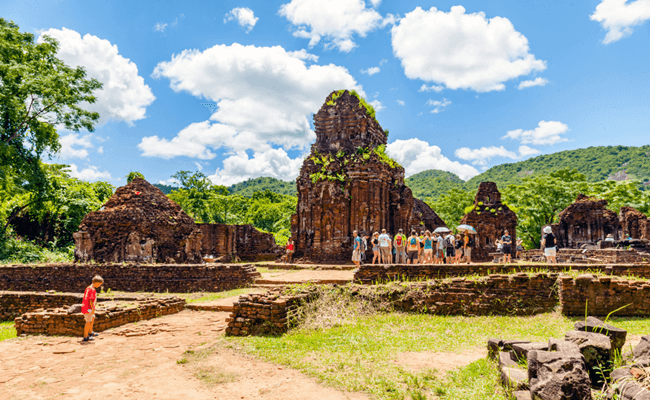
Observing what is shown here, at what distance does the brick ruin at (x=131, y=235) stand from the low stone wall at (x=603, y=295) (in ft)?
48.1

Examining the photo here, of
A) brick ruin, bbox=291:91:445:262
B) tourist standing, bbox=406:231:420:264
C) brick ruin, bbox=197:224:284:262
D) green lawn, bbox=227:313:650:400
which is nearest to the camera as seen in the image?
green lawn, bbox=227:313:650:400

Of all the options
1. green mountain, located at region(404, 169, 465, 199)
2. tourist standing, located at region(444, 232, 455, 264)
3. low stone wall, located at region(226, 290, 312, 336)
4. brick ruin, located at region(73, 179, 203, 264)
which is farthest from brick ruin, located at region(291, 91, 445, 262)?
green mountain, located at region(404, 169, 465, 199)

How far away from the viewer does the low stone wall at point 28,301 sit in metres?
11.2

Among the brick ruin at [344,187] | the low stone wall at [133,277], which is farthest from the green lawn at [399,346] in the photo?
the brick ruin at [344,187]

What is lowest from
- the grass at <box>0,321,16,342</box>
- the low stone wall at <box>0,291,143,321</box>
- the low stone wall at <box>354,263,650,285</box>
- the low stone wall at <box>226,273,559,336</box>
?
the grass at <box>0,321,16,342</box>

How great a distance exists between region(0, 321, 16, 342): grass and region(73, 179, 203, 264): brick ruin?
4924mm

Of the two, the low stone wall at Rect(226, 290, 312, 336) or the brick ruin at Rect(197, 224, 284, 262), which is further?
the brick ruin at Rect(197, 224, 284, 262)

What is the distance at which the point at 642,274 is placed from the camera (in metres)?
9.08

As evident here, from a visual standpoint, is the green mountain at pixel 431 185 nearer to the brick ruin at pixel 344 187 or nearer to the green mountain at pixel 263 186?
the green mountain at pixel 263 186

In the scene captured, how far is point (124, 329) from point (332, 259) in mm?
11248

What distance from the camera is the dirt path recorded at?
15.2ft

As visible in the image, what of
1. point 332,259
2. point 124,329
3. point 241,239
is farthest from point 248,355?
point 241,239

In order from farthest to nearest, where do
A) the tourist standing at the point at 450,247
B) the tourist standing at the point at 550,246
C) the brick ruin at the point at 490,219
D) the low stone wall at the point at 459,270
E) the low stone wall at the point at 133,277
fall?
the brick ruin at the point at 490,219 → the low stone wall at the point at 133,277 → the tourist standing at the point at 450,247 → the tourist standing at the point at 550,246 → the low stone wall at the point at 459,270

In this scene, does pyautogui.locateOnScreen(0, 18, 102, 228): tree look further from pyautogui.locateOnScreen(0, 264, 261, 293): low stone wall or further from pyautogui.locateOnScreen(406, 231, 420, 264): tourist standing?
pyautogui.locateOnScreen(406, 231, 420, 264): tourist standing
